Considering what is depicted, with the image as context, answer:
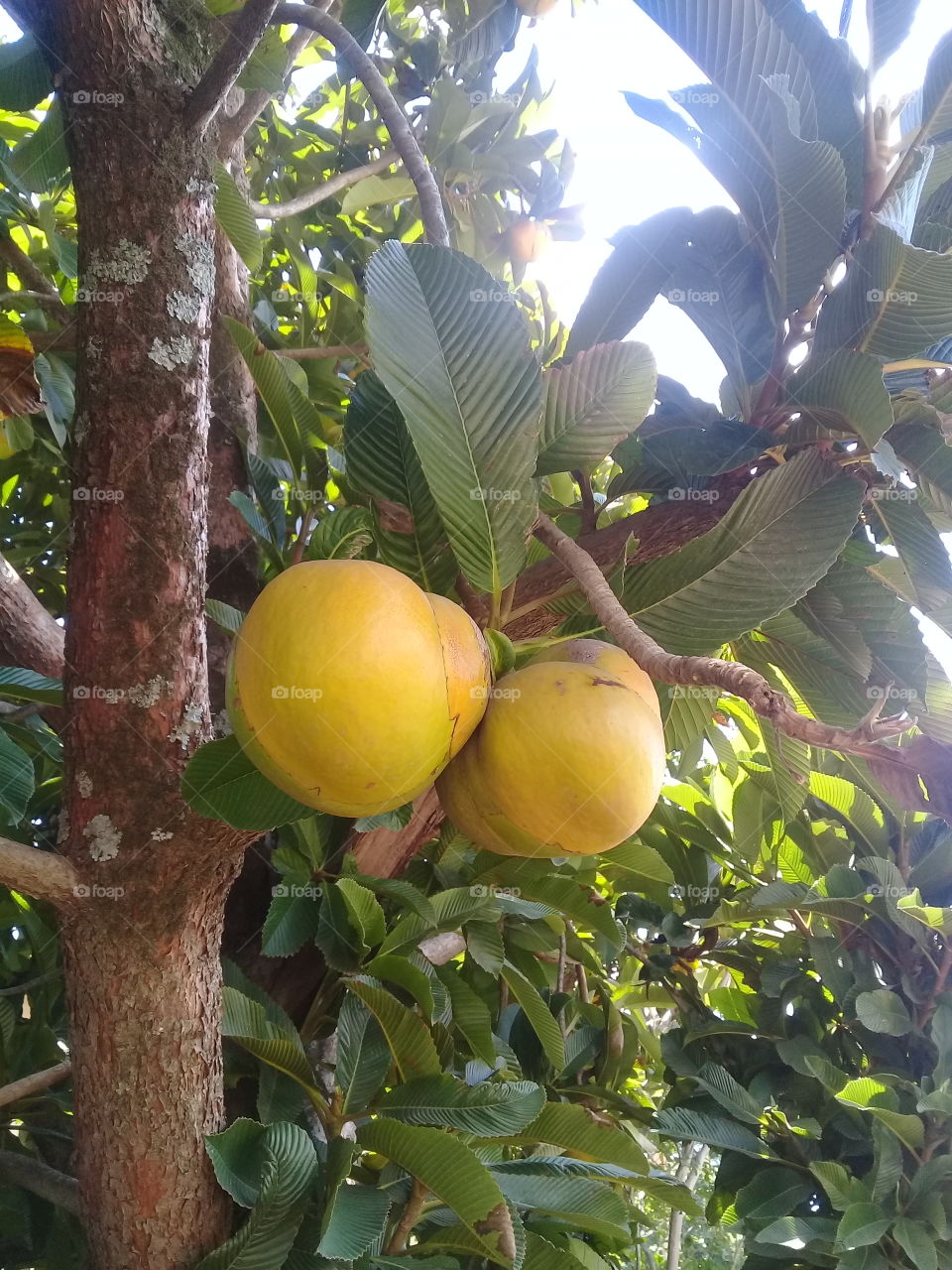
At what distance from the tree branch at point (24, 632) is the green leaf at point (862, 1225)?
4.34ft

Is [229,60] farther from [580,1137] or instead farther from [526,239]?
[526,239]

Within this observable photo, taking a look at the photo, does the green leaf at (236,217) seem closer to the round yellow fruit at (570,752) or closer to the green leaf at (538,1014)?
the round yellow fruit at (570,752)

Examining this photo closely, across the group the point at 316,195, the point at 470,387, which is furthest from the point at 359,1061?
the point at 316,195

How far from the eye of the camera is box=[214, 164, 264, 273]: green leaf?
110cm

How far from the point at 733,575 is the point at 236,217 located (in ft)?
2.94

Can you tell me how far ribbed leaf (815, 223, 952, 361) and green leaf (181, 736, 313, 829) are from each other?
0.63m

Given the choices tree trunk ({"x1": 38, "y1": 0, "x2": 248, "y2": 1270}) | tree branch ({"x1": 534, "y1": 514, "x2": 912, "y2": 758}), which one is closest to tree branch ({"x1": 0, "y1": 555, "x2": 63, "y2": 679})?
tree trunk ({"x1": 38, "y1": 0, "x2": 248, "y2": 1270})

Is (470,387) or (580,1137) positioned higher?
(470,387)

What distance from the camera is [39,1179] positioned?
3.26 feet

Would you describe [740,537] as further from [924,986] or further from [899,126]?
[924,986]

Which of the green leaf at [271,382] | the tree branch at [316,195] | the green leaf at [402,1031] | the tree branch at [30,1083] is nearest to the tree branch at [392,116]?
the green leaf at [271,382]

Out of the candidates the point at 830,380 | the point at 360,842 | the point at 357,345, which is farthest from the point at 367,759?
the point at 357,345

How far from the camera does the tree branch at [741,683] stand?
0.32m

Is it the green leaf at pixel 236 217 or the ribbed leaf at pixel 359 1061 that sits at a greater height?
the green leaf at pixel 236 217
